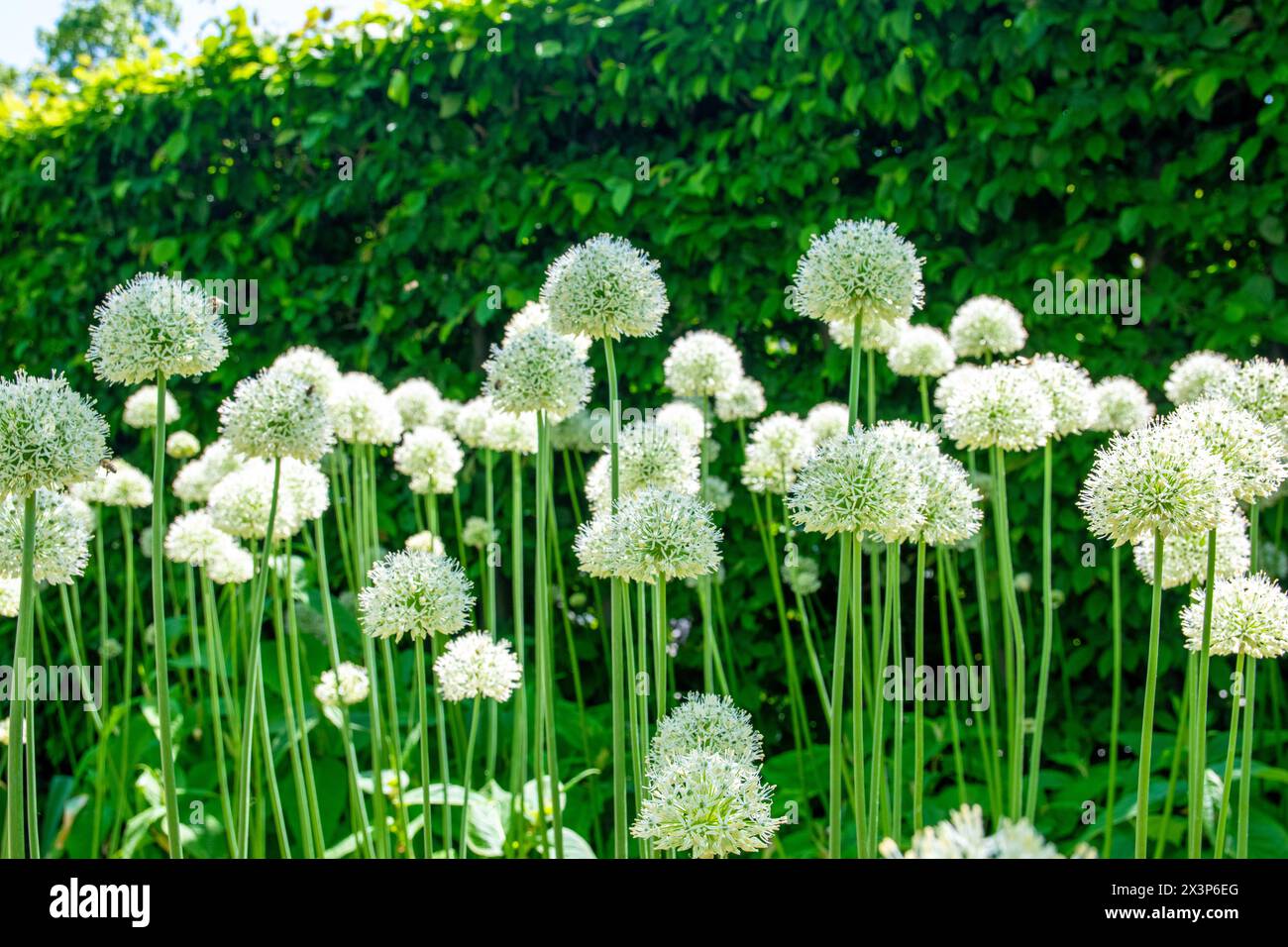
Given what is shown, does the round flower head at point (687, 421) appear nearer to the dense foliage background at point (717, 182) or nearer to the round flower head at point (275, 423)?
the round flower head at point (275, 423)

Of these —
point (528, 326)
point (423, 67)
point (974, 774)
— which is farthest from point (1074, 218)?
point (423, 67)

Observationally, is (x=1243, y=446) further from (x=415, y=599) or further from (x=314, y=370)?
(x=314, y=370)

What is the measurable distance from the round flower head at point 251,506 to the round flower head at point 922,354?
174cm

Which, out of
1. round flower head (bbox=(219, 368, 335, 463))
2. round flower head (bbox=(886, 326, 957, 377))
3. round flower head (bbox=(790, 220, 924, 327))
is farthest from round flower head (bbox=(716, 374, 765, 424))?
round flower head (bbox=(219, 368, 335, 463))

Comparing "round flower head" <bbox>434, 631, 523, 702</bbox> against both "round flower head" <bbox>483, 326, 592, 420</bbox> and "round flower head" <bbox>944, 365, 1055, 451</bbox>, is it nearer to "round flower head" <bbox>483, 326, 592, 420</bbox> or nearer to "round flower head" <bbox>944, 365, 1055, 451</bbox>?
"round flower head" <bbox>483, 326, 592, 420</bbox>

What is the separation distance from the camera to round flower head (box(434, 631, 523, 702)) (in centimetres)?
224

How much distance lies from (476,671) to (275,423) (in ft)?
2.28

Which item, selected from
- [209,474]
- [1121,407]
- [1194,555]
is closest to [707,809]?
[1194,555]

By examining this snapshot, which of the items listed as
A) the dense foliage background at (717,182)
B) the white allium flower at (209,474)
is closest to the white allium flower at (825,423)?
the dense foliage background at (717,182)

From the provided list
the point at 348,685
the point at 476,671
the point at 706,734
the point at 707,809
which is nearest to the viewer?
the point at 707,809

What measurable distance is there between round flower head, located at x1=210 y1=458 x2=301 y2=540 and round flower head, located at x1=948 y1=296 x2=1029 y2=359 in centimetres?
198

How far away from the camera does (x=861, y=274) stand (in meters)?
2.04

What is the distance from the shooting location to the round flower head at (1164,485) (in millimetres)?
1554
